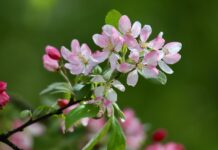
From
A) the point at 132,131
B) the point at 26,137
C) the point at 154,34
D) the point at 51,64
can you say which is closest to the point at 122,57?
the point at 51,64

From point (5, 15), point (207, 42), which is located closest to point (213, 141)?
point (207, 42)

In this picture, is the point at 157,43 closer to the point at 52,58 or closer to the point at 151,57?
the point at 151,57

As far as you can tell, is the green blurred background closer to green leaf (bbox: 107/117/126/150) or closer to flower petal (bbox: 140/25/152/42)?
green leaf (bbox: 107/117/126/150)

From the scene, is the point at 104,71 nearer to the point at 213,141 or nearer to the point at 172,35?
the point at 213,141

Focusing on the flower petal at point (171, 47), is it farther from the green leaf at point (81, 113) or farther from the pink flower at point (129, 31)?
the green leaf at point (81, 113)

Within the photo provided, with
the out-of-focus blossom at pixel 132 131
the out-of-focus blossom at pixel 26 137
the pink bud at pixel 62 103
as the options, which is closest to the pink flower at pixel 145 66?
the pink bud at pixel 62 103

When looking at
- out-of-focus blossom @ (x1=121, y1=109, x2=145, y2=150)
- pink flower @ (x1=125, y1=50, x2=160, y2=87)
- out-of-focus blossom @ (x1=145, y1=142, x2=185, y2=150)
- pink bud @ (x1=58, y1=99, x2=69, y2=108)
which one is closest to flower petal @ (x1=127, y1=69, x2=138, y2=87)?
pink flower @ (x1=125, y1=50, x2=160, y2=87)
